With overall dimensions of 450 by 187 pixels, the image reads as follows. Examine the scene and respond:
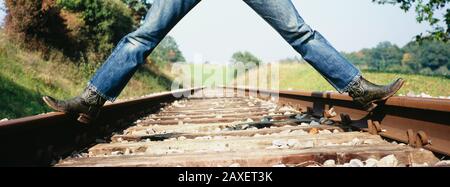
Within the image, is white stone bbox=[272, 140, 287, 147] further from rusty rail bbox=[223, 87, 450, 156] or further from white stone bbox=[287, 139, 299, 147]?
rusty rail bbox=[223, 87, 450, 156]

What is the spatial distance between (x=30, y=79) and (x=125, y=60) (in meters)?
8.45

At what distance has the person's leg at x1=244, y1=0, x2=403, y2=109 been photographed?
2.65 metres

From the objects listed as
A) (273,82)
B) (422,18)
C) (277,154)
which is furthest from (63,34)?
(273,82)

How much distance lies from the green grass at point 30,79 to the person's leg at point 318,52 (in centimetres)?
500

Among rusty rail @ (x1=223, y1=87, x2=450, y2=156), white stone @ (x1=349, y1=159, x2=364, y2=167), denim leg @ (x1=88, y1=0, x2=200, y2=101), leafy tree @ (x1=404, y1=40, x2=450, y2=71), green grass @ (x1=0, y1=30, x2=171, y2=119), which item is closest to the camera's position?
white stone @ (x1=349, y1=159, x2=364, y2=167)

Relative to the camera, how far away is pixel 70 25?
17.6m

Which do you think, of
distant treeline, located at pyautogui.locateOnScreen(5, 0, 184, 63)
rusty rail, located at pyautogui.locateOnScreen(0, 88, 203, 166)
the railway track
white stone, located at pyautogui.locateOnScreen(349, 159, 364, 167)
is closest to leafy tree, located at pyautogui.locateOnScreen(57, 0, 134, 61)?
distant treeline, located at pyautogui.locateOnScreen(5, 0, 184, 63)

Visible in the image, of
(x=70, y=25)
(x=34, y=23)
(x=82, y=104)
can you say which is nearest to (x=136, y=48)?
(x=82, y=104)

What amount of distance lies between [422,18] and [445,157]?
650 inches

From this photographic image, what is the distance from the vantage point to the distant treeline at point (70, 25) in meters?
13.6

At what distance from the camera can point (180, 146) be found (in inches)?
106

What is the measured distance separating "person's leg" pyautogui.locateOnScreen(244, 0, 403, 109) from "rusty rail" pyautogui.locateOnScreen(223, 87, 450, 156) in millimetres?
166

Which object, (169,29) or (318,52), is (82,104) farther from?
(318,52)
